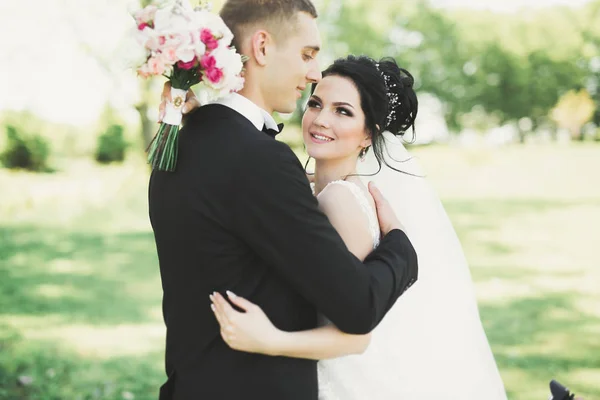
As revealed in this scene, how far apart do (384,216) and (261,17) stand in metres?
0.76

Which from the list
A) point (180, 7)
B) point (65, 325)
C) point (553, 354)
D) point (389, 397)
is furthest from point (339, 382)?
point (65, 325)

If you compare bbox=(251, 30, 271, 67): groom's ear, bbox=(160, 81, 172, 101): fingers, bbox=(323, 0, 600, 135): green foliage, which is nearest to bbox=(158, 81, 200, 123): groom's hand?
bbox=(160, 81, 172, 101): fingers

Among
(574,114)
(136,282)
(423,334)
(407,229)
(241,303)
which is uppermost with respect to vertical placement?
(574,114)

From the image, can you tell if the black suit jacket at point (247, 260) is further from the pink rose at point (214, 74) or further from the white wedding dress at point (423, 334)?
the white wedding dress at point (423, 334)

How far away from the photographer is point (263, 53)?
203cm

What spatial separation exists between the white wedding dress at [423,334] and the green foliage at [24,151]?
16949 millimetres

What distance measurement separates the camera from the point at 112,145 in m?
21.3

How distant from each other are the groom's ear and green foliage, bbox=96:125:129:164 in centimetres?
2005

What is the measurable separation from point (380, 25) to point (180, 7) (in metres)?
38.3

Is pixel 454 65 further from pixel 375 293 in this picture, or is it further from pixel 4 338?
pixel 375 293

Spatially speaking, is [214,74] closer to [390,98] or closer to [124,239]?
[390,98]

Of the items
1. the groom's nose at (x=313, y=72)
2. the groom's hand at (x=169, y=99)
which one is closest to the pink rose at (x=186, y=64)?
the groom's hand at (x=169, y=99)

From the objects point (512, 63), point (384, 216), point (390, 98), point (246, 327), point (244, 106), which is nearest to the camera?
point (246, 327)

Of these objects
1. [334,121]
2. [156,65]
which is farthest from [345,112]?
[156,65]
